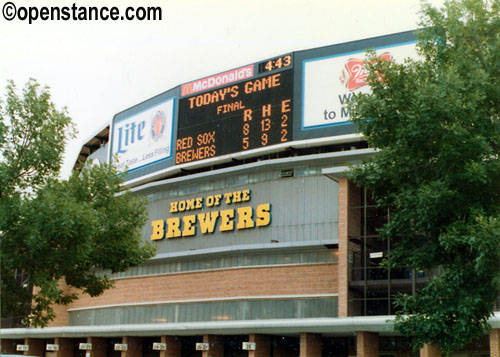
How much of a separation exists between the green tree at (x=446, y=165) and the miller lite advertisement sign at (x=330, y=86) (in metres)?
20.6

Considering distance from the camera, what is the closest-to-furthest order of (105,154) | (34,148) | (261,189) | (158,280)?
(34,148) < (261,189) < (158,280) < (105,154)

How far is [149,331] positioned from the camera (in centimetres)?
4047

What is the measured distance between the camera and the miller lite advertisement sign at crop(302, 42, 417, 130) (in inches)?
1540

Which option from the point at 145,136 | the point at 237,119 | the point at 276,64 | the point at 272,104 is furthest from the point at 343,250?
the point at 145,136

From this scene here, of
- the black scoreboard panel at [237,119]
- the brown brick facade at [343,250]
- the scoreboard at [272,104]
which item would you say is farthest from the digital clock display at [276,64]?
the brown brick facade at [343,250]

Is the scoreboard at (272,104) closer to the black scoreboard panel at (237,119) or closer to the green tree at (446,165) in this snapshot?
the black scoreboard panel at (237,119)

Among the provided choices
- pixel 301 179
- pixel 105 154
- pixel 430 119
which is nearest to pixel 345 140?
pixel 301 179

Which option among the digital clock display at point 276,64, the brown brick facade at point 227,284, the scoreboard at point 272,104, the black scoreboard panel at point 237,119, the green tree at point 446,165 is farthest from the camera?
the digital clock display at point 276,64

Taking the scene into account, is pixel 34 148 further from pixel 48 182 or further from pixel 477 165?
pixel 477 165

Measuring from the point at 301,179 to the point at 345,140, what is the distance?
3.87 metres

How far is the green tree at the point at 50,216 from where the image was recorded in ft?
64.2

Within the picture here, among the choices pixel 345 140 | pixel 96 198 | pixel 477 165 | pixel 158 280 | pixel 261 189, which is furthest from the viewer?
pixel 158 280

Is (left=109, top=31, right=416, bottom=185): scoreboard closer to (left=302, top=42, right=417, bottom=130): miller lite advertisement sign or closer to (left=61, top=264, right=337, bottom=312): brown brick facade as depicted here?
(left=302, top=42, right=417, bottom=130): miller lite advertisement sign

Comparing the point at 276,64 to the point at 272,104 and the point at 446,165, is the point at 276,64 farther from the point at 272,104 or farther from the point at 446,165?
the point at 446,165
